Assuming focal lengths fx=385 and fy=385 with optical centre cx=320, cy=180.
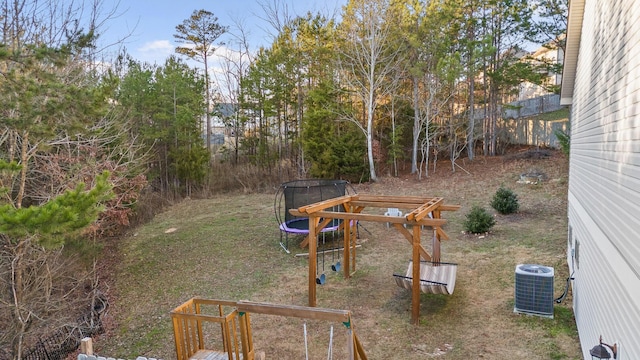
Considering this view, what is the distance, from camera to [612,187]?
295 cm

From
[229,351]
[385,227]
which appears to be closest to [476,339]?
[229,351]

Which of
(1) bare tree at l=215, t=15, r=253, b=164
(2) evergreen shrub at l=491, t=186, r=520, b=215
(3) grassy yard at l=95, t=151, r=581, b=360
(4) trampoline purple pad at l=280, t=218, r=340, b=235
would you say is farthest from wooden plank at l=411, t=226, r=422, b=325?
(1) bare tree at l=215, t=15, r=253, b=164

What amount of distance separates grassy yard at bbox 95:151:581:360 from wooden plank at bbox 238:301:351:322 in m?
1.21

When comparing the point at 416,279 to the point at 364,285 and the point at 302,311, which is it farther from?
the point at 302,311

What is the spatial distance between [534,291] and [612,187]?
2367 millimetres

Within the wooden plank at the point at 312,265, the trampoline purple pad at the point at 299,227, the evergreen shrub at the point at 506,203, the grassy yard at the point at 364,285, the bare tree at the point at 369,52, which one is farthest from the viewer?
the bare tree at the point at 369,52

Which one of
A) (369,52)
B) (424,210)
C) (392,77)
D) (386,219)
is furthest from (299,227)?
(392,77)

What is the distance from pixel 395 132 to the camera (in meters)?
16.7

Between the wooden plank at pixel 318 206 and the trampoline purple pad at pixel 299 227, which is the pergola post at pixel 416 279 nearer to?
the wooden plank at pixel 318 206

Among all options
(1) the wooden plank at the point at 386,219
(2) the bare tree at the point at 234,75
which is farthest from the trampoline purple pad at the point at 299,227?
(2) the bare tree at the point at 234,75

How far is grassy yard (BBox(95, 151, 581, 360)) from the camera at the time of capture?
4.46m

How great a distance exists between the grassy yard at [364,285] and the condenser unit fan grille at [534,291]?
0.14m

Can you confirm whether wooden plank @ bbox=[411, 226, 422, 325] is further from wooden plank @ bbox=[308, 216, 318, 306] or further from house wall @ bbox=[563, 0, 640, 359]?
house wall @ bbox=[563, 0, 640, 359]

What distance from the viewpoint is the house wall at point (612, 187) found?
2248 mm
